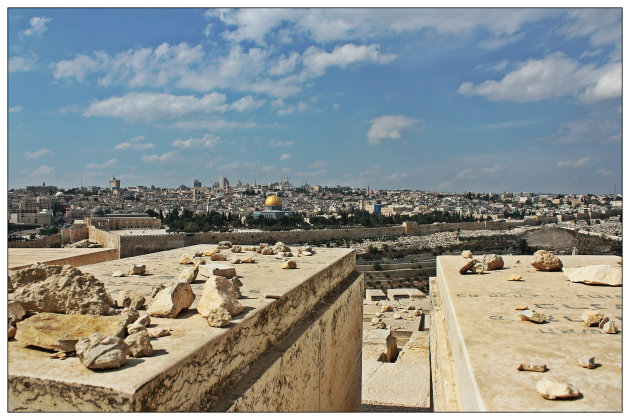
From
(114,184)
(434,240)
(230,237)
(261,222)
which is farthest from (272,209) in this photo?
(114,184)

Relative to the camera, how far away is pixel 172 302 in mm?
2475

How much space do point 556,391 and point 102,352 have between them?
162cm

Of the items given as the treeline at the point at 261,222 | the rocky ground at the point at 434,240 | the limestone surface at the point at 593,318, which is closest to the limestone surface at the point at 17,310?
the limestone surface at the point at 593,318

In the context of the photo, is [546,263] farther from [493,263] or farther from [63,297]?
[63,297]

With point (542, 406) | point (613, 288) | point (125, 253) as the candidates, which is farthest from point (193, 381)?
point (125, 253)

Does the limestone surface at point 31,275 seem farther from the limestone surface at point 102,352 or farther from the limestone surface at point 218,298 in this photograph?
the limestone surface at point 102,352

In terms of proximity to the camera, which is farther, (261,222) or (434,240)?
(434,240)

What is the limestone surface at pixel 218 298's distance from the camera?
2.44 m

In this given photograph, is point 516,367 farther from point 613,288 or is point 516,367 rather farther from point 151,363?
point 613,288

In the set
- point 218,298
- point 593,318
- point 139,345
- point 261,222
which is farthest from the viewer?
point 261,222

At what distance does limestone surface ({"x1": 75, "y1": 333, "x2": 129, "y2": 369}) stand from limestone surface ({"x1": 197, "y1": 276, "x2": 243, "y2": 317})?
65 cm

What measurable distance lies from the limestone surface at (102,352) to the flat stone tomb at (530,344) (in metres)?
1.32

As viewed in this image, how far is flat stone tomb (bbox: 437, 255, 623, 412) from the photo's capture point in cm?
176

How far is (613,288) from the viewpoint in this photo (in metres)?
3.66
